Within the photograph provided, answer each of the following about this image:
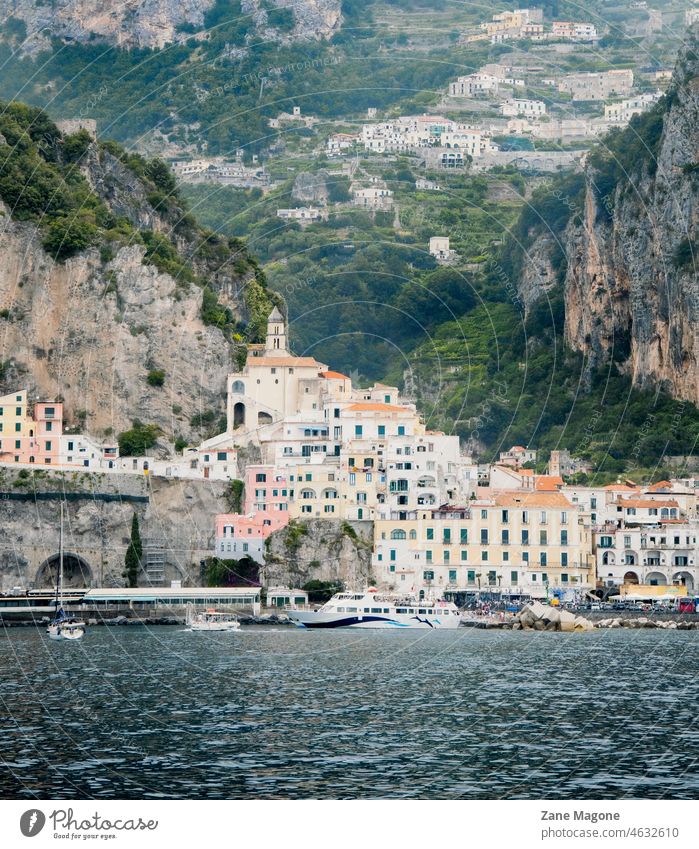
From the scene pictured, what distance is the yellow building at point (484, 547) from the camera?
11675 centimetres

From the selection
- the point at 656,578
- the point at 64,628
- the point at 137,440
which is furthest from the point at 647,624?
the point at 137,440

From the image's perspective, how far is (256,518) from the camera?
12025 cm

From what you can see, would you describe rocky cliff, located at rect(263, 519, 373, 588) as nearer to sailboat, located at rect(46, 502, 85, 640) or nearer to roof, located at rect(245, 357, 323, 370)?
sailboat, located at rect(46, 502, 85, 640)

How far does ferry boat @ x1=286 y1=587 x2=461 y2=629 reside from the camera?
349 feet

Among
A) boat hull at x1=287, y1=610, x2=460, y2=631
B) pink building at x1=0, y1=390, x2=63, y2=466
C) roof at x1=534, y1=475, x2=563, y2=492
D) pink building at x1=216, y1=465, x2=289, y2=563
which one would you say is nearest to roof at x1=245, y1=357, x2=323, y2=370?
pink building at x1=216, y1=465, x2=289, y2=563

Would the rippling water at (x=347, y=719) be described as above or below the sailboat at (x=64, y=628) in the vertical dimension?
below

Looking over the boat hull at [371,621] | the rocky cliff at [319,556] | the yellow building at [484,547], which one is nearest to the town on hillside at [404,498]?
the yellow building at [484,547]

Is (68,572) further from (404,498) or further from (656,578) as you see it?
(656,578)

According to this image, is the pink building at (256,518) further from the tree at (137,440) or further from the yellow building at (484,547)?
the tree at (137,440)

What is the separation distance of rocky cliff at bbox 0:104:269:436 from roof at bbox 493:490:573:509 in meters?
23.8

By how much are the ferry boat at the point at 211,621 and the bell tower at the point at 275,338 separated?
28.0 meters

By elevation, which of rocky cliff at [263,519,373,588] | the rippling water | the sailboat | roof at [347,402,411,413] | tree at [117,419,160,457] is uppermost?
roof at [347,402,411,413]

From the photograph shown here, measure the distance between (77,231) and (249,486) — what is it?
2402 cm

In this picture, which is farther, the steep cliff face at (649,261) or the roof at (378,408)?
the steep cliff face at (649,261)
